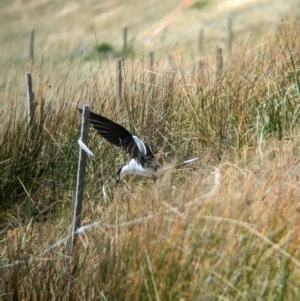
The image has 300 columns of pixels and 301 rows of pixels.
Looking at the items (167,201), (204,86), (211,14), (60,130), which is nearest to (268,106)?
(204,86)

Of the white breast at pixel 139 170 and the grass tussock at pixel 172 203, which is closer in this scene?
the grass tussock at pixel 172 203

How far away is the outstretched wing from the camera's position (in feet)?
16.1

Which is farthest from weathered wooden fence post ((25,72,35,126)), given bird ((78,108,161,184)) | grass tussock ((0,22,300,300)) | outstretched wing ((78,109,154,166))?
outstretched wing ((78,109,154,166))

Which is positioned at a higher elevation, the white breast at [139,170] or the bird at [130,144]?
the bird at [130,144]

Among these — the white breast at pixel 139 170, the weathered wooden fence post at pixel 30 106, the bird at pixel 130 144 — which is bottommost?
the weathered wooden fence post at pixel 30 106

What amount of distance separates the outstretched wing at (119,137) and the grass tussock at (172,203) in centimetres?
22

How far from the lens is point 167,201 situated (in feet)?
13.6

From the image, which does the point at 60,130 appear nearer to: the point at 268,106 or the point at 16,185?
the point at 16,185

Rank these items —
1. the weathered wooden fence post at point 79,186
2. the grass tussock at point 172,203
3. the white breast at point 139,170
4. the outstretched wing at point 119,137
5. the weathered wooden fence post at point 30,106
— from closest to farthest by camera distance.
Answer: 1. the grass tussock at point 172,203
2. the weathered wooden fence post at point 79,186
3. the outstretched wing at point 119,137
4. the white breast at point 139,170
5. the weathered wooden fence post at point 30,106

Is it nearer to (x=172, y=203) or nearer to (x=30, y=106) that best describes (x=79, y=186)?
(x=172, y=203)

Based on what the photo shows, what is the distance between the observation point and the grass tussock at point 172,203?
374 centimetres

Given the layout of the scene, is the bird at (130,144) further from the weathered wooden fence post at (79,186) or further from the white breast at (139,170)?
the weathered wooden fence post at (79,186)

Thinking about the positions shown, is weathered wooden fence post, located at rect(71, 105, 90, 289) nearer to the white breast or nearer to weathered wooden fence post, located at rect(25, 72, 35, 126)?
the white breast

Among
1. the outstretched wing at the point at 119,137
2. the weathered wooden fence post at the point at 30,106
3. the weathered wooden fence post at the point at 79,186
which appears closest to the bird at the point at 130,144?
the outstretched wing at the point at 119,137
